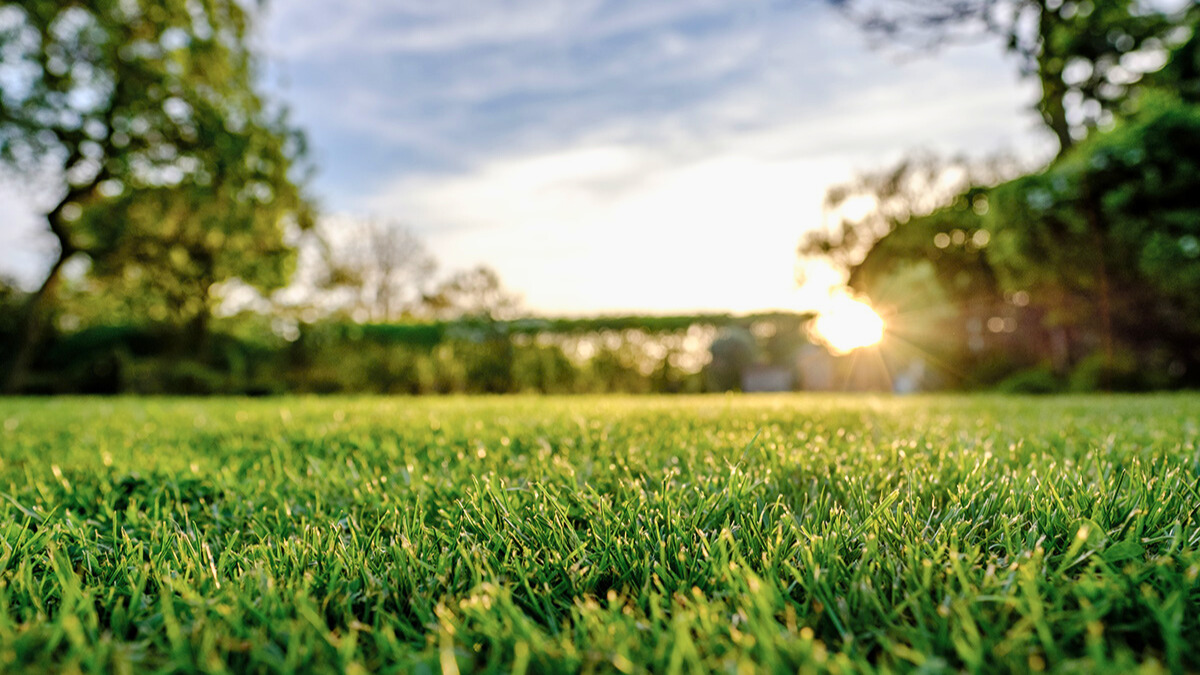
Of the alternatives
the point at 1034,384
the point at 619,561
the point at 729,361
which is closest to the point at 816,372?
the point at 729,361

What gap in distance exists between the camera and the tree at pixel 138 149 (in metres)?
12.7

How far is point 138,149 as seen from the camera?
13.2 metres

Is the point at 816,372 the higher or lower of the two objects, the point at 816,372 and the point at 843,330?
the lower

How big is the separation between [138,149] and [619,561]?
15.9 metres

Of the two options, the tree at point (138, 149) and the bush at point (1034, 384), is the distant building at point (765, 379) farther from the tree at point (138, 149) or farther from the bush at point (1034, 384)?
the tree at point (138, 149)

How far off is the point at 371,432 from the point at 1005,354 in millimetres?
11205

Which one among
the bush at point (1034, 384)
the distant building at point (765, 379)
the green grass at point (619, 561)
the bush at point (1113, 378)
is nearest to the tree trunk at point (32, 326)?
the green grass at point (619, 561)

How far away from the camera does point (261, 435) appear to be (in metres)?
3.37

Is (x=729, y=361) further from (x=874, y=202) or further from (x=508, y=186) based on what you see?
(x=874, y=202)

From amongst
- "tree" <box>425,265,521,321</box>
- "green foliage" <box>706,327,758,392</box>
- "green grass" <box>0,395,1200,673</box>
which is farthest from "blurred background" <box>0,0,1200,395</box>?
"tree" <box>425,265,521,321</box>

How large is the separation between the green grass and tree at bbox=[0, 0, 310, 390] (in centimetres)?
1277

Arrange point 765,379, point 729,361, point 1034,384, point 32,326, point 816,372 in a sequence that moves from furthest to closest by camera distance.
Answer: point 816,372, point 32,326, point 765,379, point 729,361, point 1034,384

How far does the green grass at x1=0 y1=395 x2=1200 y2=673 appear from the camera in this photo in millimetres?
860

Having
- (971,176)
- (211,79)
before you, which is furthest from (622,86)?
(971,176)
